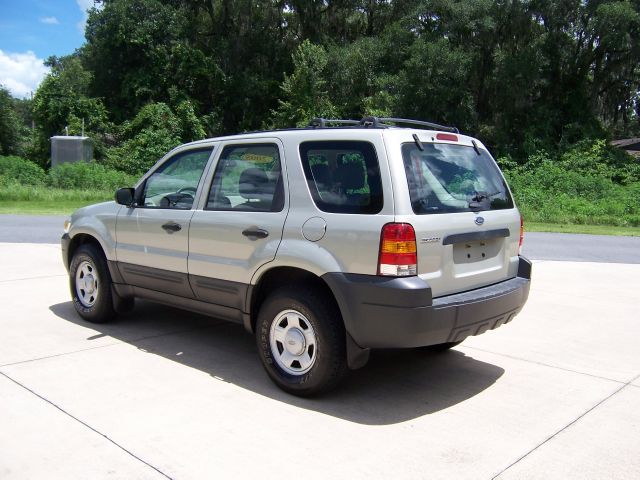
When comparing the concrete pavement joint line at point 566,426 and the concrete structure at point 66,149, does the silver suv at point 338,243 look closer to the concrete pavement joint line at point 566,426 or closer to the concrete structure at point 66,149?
the concrete pavement joint line at point 566,426

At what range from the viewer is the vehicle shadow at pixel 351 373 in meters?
4.33

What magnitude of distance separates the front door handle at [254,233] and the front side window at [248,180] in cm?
16

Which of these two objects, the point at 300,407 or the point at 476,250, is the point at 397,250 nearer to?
the point at 476,250

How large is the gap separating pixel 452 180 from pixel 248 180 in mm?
1573

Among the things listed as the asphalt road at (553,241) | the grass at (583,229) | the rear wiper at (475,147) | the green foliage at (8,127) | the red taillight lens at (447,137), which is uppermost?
the green foliage at (8,127)

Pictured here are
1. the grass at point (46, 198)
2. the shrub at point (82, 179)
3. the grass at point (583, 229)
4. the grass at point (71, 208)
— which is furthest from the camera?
the shrub at point (82, 179)

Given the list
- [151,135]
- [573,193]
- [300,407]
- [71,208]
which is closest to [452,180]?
[300,407]

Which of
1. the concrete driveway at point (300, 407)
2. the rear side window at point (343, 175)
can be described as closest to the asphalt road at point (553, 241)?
the concrete driveway at point (300, 407)

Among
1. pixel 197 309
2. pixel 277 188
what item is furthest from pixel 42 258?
pixel 277 188

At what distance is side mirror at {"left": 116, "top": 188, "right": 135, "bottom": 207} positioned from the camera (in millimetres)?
5719

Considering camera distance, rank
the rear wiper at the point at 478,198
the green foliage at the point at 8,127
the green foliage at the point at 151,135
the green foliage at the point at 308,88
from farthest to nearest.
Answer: the green foliage at the point at 8,127, the green foliage at the point at 308,88, the green foliage at the point at 151,135, the rear wiper at the point at 478,198

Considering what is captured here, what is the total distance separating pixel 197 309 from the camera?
521cm

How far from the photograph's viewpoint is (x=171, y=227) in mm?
5301

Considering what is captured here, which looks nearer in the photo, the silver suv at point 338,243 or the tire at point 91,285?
the silver suv at point 338,243
